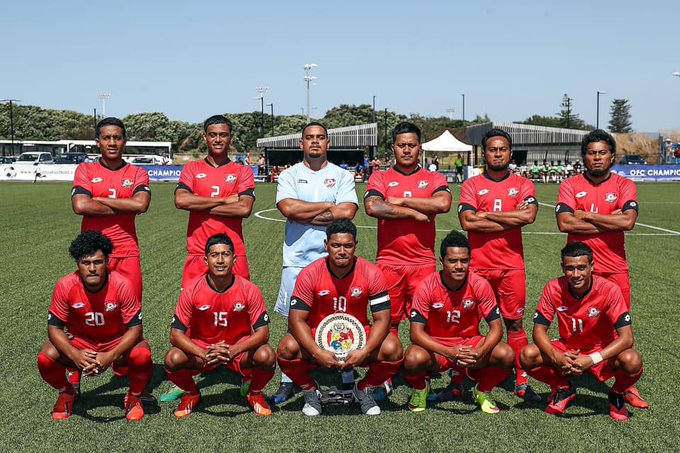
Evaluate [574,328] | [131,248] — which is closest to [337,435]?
[574,328]

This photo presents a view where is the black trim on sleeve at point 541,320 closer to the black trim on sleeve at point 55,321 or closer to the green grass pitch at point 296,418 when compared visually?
the green grass pitch at point 296,418

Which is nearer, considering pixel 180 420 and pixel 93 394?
pixel 180 420

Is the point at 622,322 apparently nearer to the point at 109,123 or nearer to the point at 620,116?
the point at 109,123

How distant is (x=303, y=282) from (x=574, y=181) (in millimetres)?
2535

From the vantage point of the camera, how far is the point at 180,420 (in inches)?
200

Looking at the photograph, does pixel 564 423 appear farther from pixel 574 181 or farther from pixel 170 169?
pixel 170 169

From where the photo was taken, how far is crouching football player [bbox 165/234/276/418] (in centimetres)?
520

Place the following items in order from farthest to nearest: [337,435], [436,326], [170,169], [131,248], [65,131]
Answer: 1. [65,131]
2. [170,169]
3. [131,248]
4. [436,326]
5. [337,435]

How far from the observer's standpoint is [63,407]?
5.13 m

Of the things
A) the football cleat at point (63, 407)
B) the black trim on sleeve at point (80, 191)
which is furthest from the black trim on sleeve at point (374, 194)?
the football cleat at point (63, 407)

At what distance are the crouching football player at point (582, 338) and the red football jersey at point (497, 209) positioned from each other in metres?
0.56

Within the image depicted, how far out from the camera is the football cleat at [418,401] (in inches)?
210

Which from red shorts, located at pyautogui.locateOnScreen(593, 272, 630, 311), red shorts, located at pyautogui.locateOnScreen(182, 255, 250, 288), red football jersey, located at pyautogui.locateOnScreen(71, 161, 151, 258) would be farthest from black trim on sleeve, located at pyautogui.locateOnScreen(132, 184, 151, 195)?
red shorts, located at pyautogui.locateOnScreen(593, 272, 630, 311)

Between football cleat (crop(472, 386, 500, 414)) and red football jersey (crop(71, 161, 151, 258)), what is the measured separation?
10.1 ft
